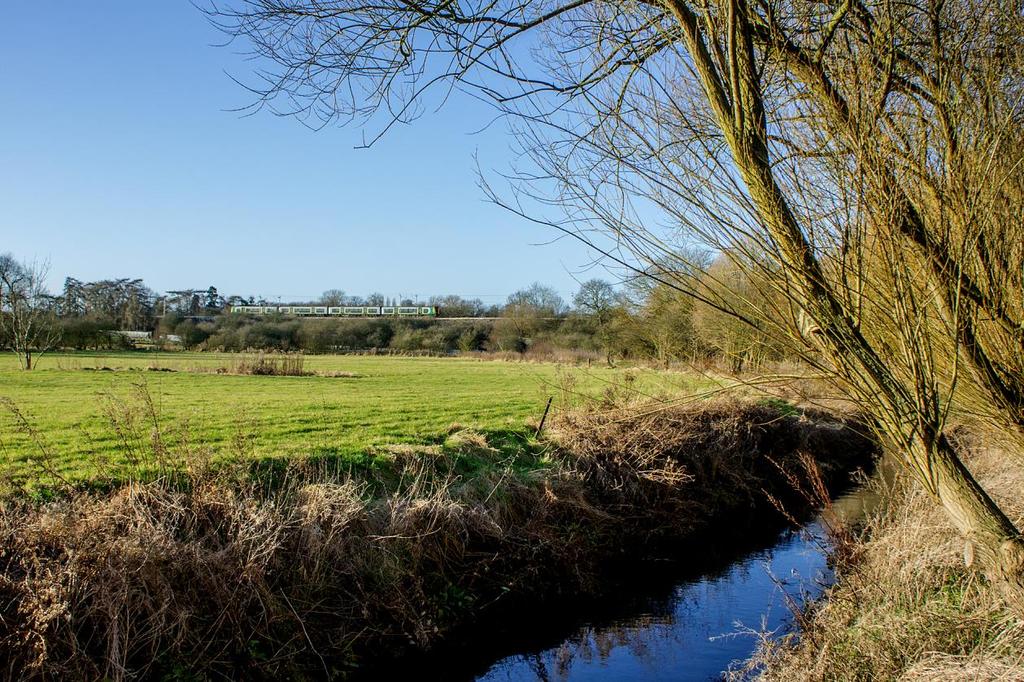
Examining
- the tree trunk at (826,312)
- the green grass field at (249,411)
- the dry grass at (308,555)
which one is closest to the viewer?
the tree trunk at (826,312)

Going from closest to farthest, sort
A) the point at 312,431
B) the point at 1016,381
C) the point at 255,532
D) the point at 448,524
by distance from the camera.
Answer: the point at 1016,381, the point at 255,532, the point at 448,524, the point at 312,431

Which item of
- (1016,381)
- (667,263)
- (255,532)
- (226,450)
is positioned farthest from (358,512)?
(1016,381)

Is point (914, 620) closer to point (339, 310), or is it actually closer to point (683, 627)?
point (683, 627)

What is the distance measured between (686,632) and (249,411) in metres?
10.3

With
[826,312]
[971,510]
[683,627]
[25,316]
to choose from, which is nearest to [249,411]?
[683,627]

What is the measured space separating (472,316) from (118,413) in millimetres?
59538

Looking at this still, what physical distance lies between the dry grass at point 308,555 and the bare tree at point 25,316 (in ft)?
87.0

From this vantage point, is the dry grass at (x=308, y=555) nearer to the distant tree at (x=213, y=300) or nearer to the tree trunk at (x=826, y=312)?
the tree trunk at (x=826, y=312)

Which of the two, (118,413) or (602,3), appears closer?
(602,3)

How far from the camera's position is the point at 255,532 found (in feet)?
22.6

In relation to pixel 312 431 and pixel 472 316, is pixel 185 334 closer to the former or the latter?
Result: pixel 472 316

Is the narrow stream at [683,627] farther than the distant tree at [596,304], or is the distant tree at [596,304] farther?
the distant tree at [596,304]

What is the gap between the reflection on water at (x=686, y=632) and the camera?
7.32 meters

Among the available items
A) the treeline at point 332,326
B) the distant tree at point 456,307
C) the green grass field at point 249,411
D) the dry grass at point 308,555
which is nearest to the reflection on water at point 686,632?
the dry grass at point 308,555
